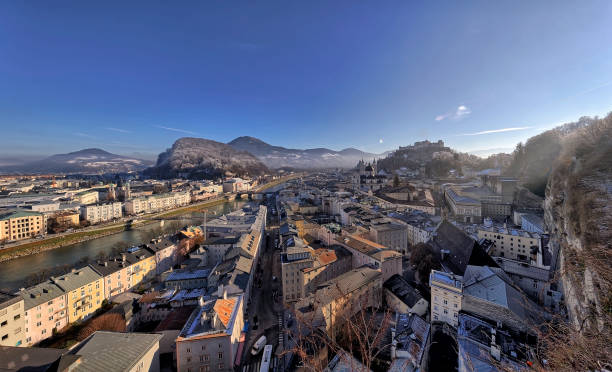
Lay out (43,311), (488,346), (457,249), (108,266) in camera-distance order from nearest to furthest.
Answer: (488,346) → (43,311) → (108,266) → (457,249)

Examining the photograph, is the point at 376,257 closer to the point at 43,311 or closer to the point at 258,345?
the point at 258,345

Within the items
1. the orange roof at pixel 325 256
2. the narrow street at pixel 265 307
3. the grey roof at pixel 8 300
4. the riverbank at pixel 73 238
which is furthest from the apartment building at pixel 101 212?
the orange roof at pixel 325 256

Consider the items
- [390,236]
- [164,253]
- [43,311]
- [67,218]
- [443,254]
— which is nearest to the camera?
[43,311]

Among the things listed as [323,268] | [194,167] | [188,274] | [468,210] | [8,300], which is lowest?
[188,274]

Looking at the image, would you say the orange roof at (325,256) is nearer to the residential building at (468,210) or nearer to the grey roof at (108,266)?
the grey roof at (108,266)

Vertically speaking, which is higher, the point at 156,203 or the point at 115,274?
the point at 156,203

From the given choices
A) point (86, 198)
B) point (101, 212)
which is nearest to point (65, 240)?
point (101, 212)

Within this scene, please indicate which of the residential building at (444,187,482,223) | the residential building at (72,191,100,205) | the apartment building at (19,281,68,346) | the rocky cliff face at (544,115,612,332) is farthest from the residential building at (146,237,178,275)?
the residential building at (72,191,100,205)

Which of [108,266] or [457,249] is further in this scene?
[457,249]

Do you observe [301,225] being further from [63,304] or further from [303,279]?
[63,304]
